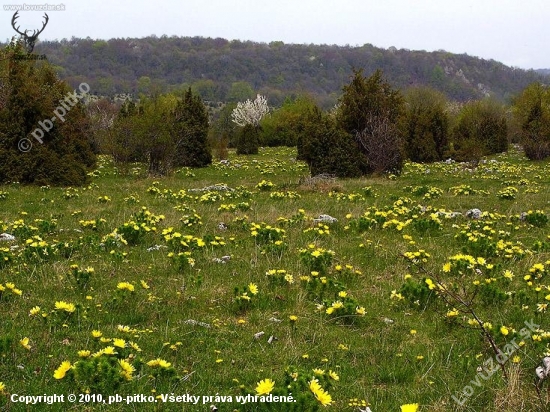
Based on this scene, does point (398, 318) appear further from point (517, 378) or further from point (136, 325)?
point (136, 325)

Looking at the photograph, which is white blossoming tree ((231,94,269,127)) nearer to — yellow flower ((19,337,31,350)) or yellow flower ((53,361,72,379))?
yellow flower ((19,337,31,350))

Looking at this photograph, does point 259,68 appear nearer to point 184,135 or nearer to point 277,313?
point 184,135

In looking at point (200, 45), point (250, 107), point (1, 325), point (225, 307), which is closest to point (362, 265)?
point (225, 307)

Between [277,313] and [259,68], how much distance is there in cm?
16706

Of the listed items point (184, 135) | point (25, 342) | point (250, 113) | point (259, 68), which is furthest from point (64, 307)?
point (259, 68)

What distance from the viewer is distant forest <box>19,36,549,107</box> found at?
137m

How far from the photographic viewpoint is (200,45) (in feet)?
601

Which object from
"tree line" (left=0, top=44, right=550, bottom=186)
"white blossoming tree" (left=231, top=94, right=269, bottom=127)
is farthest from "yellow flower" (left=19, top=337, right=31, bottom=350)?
"white blossoming tree" (left=231, top=94, right=269, bottom=127)

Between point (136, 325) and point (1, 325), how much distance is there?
1.37m

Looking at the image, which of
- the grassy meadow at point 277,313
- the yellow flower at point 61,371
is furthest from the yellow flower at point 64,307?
the yellow flower at point 61,371

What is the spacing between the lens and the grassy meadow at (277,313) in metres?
3.87

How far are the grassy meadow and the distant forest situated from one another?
122m

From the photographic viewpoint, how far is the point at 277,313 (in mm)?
5812

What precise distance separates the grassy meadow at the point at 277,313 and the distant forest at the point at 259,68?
4815 inches
